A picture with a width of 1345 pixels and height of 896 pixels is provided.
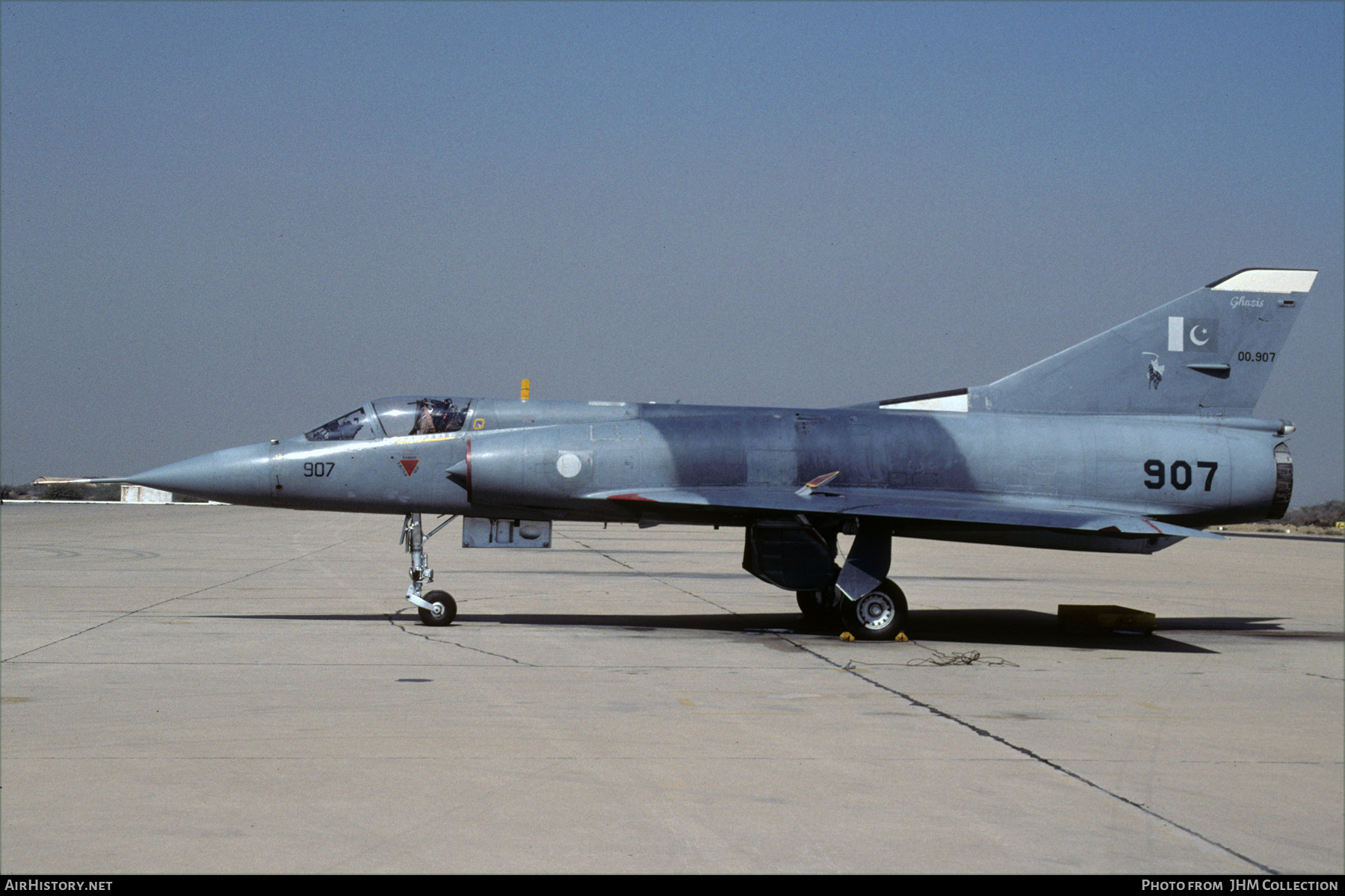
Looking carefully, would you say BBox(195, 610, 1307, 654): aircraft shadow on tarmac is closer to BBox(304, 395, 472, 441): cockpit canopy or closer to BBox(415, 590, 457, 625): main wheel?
BBox(415, 590, 457, 625): main wheel

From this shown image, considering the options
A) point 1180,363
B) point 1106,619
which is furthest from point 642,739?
point 1180,363

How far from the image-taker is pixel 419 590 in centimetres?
1421

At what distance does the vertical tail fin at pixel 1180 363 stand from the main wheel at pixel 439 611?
7.19 m

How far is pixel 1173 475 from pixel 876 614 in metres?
4.44

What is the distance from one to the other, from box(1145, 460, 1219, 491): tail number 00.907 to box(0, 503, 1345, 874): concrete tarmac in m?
1.94

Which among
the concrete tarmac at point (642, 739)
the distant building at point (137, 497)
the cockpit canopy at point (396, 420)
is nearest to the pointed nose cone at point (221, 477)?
the cockpit canopy at point (396, 420)

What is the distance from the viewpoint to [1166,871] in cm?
533

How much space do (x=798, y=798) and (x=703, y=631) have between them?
764cm

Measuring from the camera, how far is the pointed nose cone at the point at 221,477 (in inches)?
548

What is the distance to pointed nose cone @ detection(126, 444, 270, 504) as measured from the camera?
1392 centimetres

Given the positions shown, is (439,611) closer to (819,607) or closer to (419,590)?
(419,590)

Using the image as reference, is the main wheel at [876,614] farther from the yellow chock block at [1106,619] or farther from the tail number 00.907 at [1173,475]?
the tail number 00.907 at [1173,475]

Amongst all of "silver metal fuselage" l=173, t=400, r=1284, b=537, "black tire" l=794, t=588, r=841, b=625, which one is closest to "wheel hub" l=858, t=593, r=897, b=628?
"black tire" l=794, t=588, r=841, b=625
